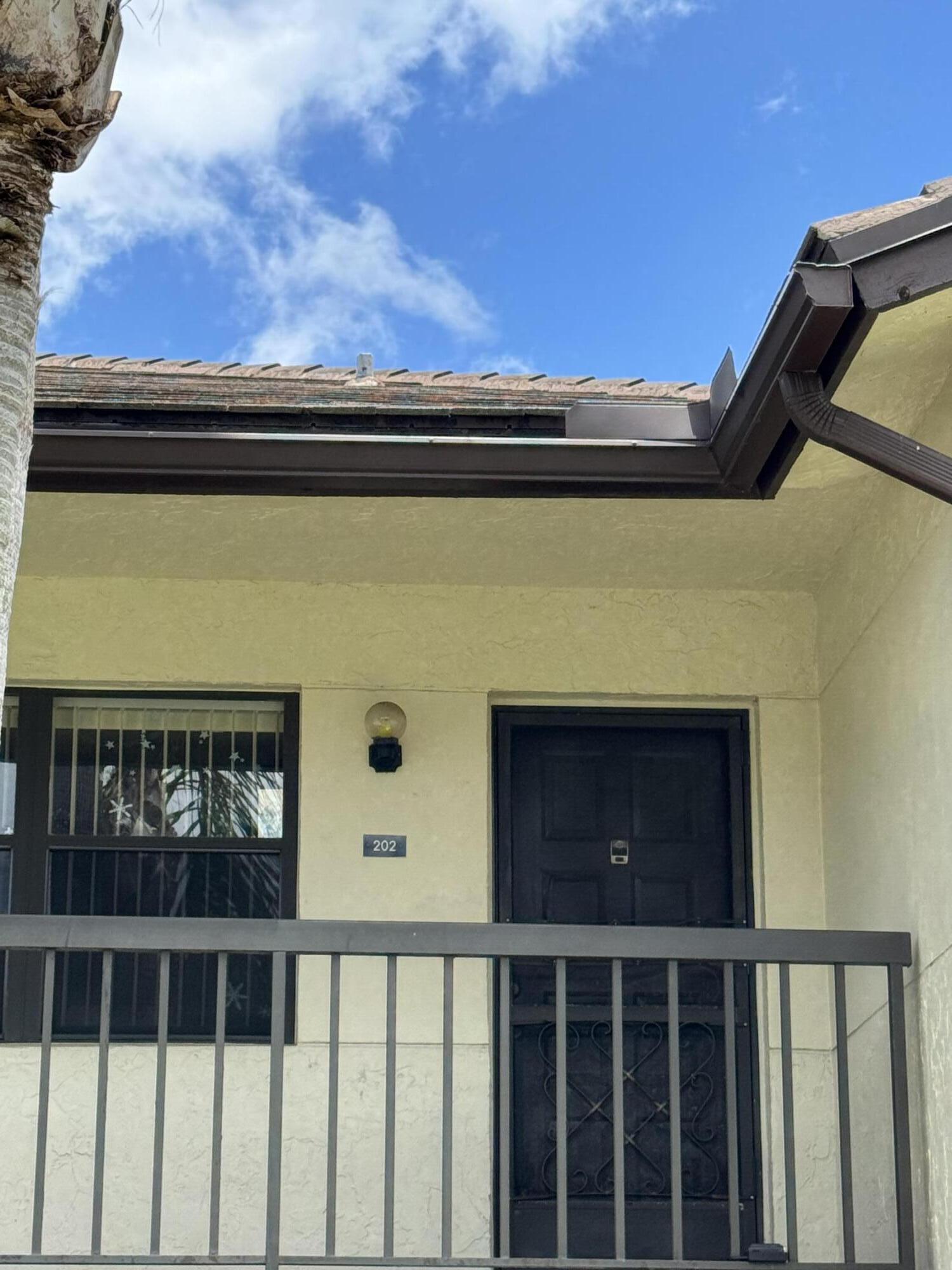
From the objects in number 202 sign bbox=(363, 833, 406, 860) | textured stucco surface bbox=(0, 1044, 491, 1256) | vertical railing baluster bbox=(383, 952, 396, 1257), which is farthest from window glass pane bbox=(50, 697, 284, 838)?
vertical railing baluster bbox=(383, 952, 396, 1257)

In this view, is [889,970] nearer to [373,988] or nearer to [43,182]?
[373,988]

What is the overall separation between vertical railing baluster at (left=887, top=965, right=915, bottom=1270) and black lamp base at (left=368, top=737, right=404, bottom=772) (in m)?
2.19

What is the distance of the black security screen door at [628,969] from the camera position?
622 cm

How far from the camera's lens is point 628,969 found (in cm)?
643

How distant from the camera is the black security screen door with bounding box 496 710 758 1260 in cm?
622

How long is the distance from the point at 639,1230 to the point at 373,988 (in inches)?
54.8

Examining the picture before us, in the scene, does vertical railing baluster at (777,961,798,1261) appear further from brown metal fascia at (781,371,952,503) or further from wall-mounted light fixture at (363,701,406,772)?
wall-mounted light fixture at (363,701,406,772)

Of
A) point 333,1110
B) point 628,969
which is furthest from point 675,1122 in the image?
point 628,969

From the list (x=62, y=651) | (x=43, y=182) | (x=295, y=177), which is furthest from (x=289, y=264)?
(x=43, y=182)

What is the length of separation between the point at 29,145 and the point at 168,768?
11.0 feet

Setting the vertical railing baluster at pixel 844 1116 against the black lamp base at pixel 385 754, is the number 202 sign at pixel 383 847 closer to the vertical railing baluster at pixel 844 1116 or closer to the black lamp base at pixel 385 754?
the black lamp base at pixel 385 754

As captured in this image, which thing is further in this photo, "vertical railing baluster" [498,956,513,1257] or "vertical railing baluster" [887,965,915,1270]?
"vertical railing baluster" [887,965,915,1270]

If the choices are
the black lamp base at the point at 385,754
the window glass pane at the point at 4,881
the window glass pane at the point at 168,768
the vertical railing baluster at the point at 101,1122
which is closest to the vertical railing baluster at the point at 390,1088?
the vertical railing baluster at the point at 101,1122

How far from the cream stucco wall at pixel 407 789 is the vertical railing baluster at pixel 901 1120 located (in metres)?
1.16
